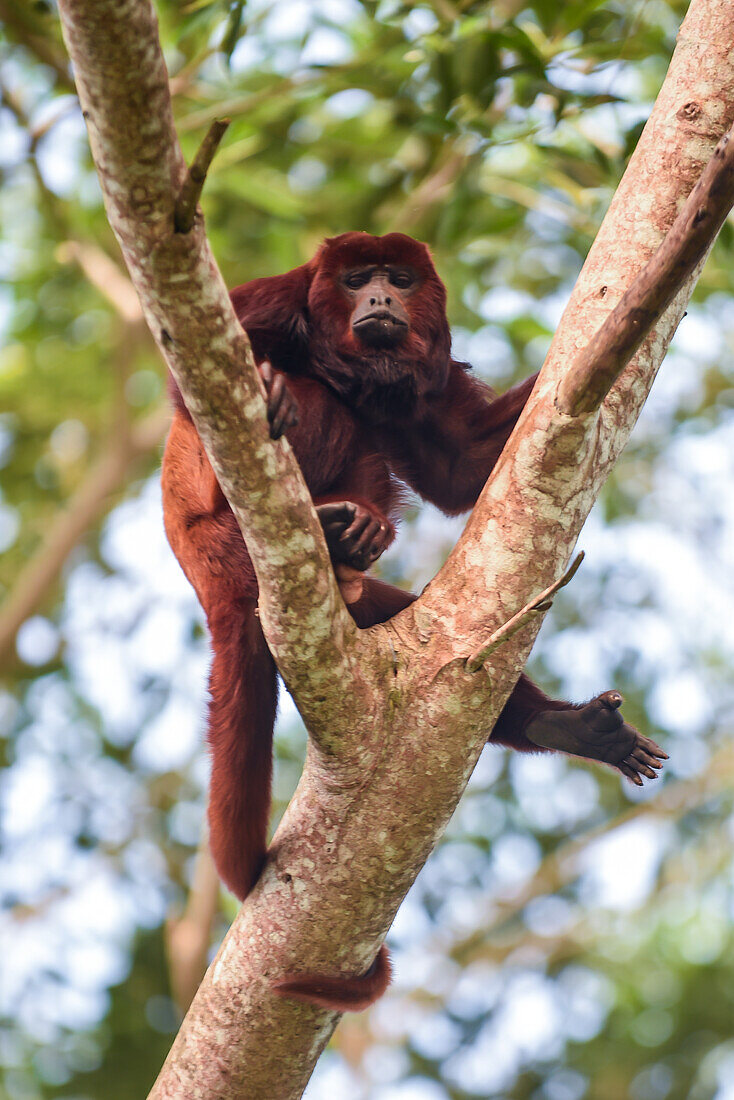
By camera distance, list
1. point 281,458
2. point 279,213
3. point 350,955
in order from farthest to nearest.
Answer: point 279,213, point 350,955, point 281,458

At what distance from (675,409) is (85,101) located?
231 inches

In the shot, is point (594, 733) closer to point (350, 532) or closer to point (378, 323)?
point (350, 532)

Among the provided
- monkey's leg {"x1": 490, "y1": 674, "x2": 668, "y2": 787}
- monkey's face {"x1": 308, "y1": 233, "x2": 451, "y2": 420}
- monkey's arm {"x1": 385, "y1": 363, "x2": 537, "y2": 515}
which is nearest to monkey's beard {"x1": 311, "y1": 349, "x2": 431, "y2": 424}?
monkey's face {"x1": 308, "y1": 233, "x2": 451, "y2": 420}

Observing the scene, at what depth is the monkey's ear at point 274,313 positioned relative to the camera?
8.38 ft

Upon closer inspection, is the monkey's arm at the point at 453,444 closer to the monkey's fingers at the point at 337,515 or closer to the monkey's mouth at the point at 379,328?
the monkey's mouth at the point at 379,328

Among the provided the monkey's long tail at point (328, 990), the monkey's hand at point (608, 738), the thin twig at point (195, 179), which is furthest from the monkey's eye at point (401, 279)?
the monkey's long tail at point (328, 990)

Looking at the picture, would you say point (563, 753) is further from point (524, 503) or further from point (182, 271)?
point (182, 271)

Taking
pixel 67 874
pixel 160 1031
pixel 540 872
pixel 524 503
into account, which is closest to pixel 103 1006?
pixel 160 1031

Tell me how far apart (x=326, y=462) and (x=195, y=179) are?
116cm

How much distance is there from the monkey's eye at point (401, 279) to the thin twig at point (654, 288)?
113 centimetres

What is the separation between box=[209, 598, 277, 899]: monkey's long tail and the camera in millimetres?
2285

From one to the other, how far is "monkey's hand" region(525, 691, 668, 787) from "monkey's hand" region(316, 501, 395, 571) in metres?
0.66

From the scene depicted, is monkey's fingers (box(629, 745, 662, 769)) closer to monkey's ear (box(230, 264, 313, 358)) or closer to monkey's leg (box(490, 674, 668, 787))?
monkey's leg (box(490, 674, 668, 787))

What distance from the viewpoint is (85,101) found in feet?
4.55
